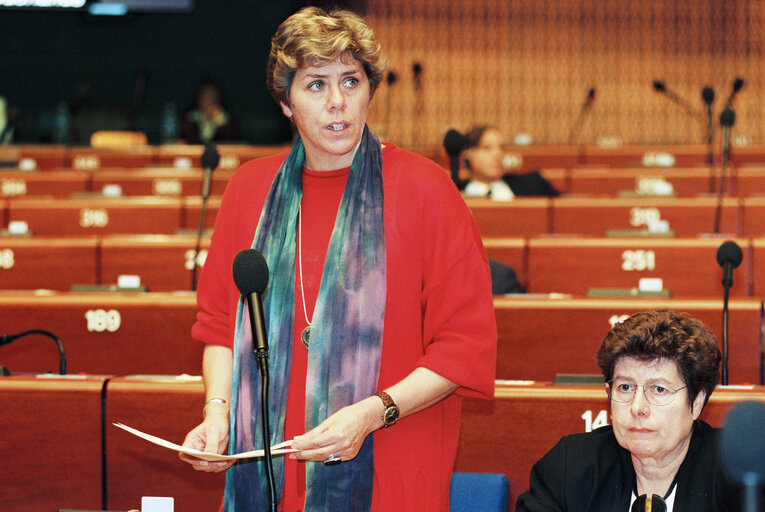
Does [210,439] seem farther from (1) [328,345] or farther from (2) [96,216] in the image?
(2) [96,216]

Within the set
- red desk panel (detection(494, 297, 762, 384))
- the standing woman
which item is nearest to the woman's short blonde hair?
the standing woman

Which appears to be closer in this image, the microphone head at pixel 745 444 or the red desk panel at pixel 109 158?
the microphone head at pixel 745 444

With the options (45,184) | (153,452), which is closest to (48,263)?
(153,452)

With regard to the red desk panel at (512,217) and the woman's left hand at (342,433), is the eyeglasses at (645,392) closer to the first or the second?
the woman's left hand at (342,433)

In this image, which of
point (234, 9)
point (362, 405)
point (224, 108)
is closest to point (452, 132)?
point (362, 405)

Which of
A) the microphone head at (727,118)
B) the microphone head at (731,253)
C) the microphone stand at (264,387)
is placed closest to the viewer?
the microphone stand at (264,387)

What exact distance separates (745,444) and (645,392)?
3.09ft

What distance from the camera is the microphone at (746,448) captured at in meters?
0.99

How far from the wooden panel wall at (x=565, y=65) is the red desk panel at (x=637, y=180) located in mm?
2806

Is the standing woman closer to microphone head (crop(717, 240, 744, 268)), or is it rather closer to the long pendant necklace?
the long pendant necklace

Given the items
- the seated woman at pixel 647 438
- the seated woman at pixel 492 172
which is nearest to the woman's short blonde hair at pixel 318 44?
the seated woman at pixel 647 438

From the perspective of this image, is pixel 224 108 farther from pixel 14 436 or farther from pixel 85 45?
pixel 14 436

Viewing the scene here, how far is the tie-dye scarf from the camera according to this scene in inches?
64.8

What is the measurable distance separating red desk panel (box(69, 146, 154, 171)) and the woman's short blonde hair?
546cm
